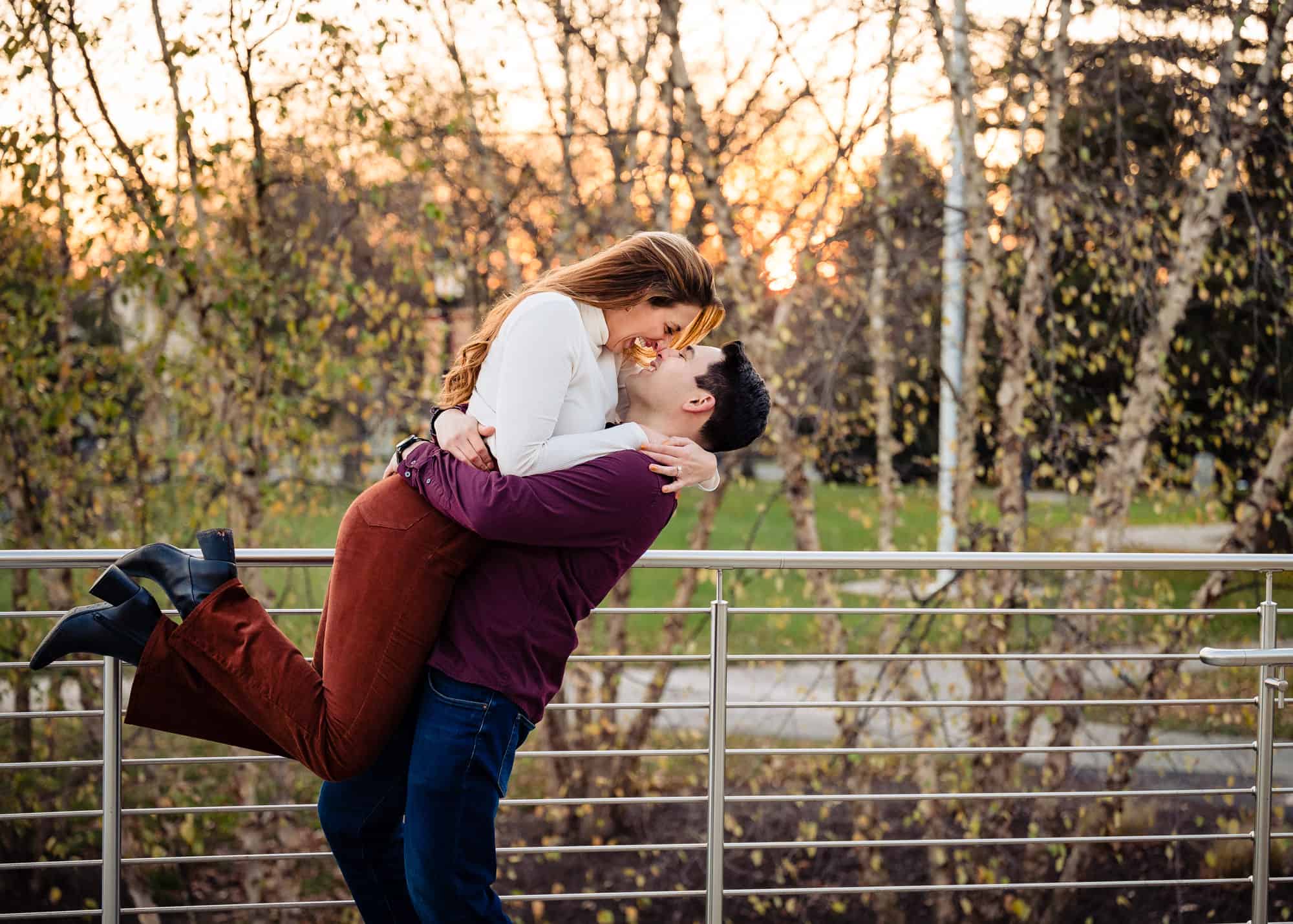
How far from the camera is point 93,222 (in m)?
4.49

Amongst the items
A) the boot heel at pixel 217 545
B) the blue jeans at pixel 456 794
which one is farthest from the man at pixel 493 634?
the boot heel at pixel 217 545

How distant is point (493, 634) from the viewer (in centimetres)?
174

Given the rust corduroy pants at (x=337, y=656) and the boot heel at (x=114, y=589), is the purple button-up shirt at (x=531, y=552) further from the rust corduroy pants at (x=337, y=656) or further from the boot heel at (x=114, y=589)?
the boot heel at (x=114, y=589)

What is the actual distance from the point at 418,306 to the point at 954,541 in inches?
106

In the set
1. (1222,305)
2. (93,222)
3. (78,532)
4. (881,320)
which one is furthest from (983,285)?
(78,532)

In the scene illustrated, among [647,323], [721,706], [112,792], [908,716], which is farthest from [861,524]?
[647,323]

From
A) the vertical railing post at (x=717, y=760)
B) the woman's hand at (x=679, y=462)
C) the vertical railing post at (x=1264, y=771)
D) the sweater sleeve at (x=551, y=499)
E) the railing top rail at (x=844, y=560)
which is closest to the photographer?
the sweater sleeve at (x=551, y=499)

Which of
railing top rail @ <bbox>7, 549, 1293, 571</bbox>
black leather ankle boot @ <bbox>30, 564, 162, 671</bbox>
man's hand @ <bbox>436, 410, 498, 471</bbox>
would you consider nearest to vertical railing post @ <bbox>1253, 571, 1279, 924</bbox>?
railing top rail @ <bbox>7, 549, 1293, 571</bbox>

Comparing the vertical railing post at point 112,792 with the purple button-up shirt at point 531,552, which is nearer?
the purple button-up shirt at point 531,552

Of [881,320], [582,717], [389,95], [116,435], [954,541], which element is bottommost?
[582,717]

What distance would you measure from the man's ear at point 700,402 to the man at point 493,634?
6.7 inches

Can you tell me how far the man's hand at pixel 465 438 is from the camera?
172 centimetres

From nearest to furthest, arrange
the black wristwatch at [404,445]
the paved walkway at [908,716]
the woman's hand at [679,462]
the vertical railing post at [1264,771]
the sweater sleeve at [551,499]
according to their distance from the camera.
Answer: the sweater sleeve at [551,499]
the woman's hand at [679,462]
the black wristwatch at [404,445]
the vertical railing post at [1264,771]
the paved walkway at [908,716]

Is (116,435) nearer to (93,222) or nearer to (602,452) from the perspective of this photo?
(93,222)
